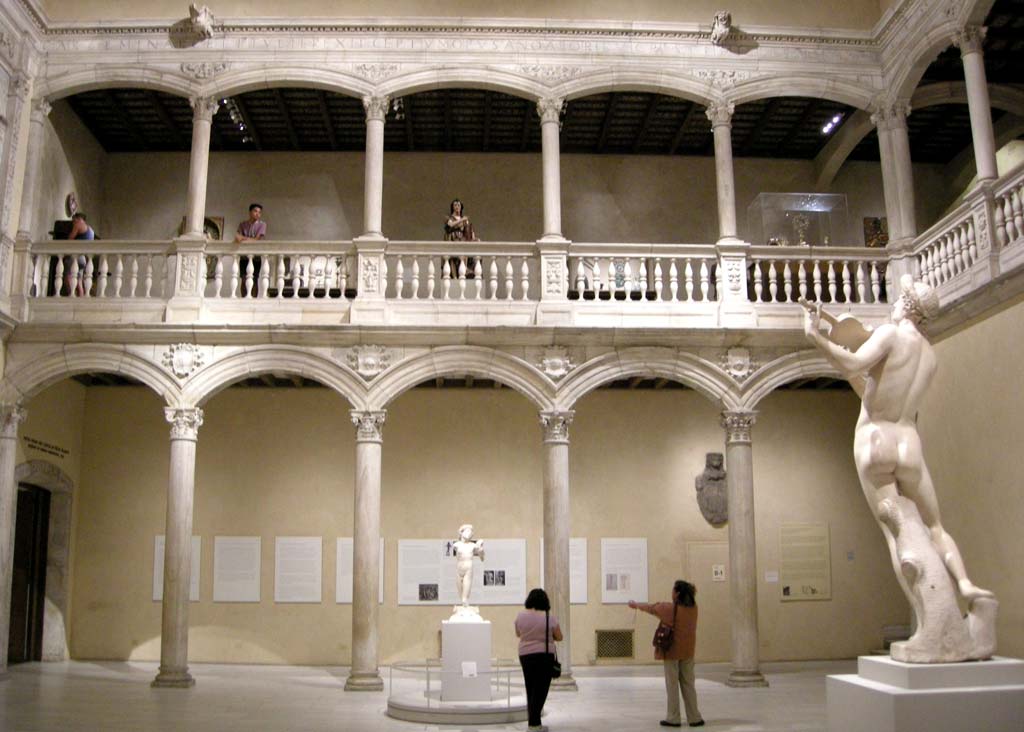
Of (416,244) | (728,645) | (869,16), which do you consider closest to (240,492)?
(416,244)

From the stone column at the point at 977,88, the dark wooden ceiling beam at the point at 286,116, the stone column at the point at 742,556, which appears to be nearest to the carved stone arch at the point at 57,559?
the dark wooden ceiling beam at the point at 286,116

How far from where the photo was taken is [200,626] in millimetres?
13750

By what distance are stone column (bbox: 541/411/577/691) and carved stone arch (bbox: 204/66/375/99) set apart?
4.82 metres

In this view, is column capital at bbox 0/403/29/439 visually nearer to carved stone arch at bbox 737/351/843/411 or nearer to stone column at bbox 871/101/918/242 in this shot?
carved stone arch at bbox 737/351/843/411

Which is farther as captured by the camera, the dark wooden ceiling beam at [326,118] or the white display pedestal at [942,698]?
the dark wooden ceiling beam at [326,118]

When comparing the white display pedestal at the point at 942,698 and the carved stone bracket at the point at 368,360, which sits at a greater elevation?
the carved stone bracket at the point at 368,360

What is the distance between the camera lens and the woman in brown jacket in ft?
26.1

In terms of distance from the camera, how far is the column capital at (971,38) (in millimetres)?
10984

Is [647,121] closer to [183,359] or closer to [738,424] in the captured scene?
[738,424]

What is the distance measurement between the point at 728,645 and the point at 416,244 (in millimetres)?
7180

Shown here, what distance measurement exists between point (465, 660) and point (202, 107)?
767cm

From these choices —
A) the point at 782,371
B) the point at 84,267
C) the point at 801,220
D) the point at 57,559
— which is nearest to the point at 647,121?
the point at 801,220

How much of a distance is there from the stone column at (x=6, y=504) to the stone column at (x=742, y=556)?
27.3 feet

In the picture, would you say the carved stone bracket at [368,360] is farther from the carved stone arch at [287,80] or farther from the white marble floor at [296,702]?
the white marble floor at [296,702]
